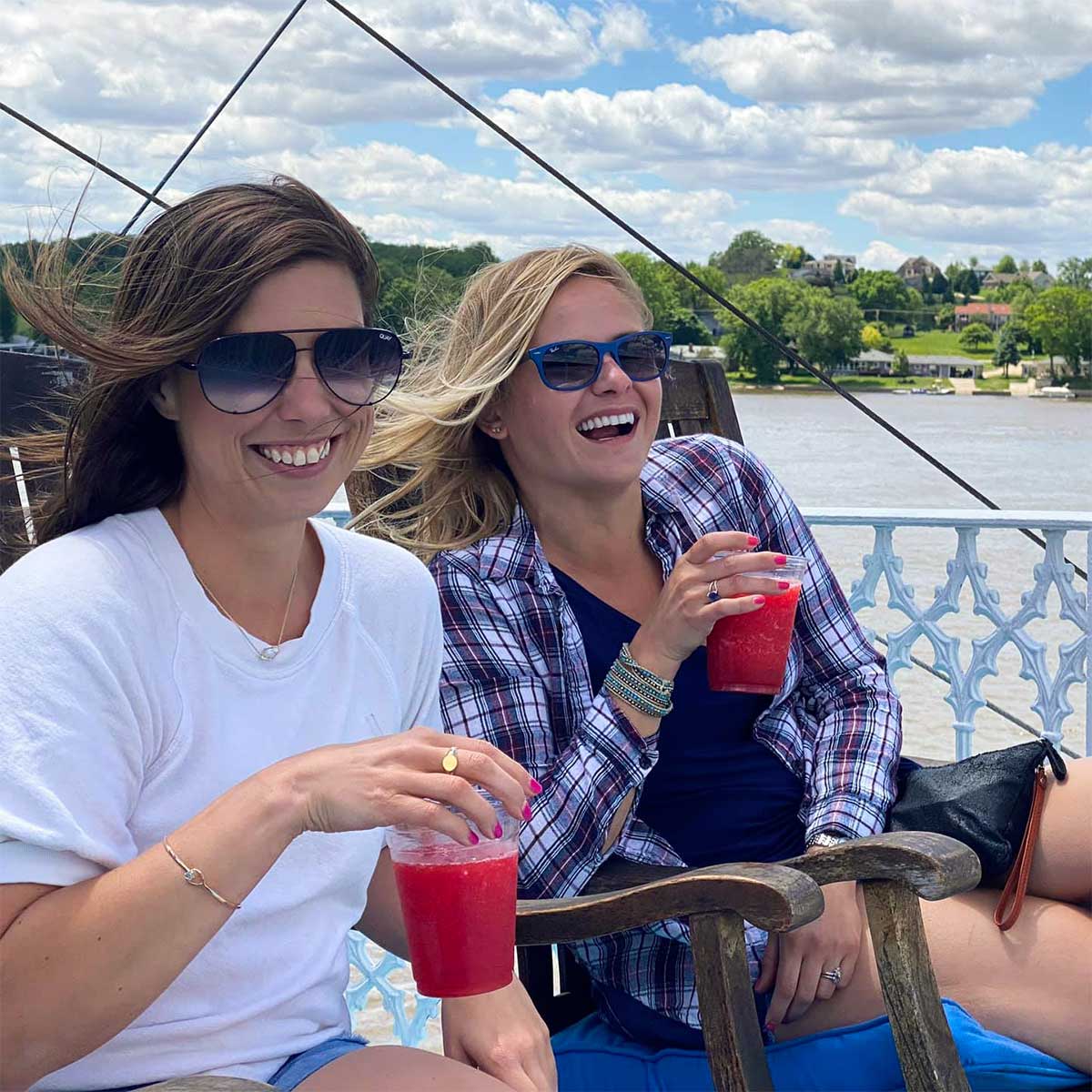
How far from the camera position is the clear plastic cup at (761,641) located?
2148 mm

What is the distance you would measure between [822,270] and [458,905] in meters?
38.8

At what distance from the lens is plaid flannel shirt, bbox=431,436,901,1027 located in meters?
2.12

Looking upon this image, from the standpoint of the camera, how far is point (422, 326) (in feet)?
8.71

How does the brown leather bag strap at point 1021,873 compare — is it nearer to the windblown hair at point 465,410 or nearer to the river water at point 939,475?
the windblown hair at point 465,410

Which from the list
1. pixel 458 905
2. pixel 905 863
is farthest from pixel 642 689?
pixel 458 905

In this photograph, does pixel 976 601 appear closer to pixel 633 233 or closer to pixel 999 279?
pixel 633 233

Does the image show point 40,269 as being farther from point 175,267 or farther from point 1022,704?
point 1022,704

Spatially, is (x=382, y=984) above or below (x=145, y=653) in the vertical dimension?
→ below

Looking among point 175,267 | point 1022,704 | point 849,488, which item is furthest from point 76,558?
point 849,488

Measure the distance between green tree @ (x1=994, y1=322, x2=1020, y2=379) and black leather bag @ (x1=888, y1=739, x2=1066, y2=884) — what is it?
32262mm

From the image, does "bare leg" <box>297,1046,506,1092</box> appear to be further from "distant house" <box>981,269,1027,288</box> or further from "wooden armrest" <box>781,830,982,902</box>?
"distant house" <box>981,269,1027,288</box>

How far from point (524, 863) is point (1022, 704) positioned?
10714 mm

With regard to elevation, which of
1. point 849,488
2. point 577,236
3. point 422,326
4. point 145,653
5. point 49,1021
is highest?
point 577,236

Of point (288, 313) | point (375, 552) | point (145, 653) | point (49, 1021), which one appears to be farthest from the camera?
point (375, 552)
